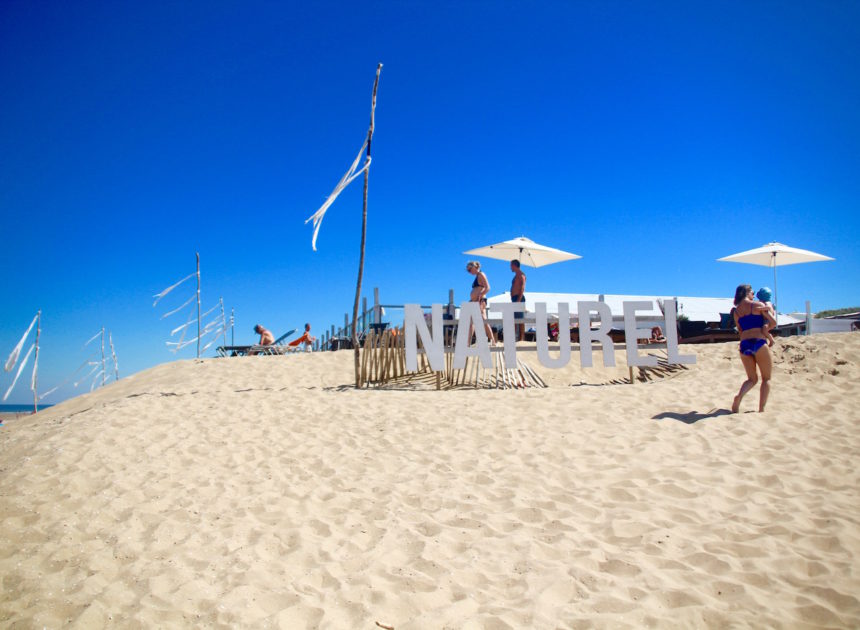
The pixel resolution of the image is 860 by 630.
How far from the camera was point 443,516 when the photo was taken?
3471mm

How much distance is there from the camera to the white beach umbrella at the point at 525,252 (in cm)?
1135

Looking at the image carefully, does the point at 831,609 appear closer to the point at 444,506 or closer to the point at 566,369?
the point at 444,506

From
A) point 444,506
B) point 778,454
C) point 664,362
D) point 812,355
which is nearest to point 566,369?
point 664,362

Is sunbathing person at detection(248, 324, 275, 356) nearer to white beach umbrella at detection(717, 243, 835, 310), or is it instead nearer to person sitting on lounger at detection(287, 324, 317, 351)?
person sitting on lounger at detection(287, 324, 317, 351)

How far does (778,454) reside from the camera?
14.1 ft

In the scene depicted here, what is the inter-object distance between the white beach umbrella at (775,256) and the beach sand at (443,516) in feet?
21.8

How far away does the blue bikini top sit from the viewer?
546 centimetres

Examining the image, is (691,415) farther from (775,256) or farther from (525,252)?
(775,256)

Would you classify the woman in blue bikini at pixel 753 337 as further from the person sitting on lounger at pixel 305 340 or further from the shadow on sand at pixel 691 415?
the person sitting on lounger at pixel 305 340

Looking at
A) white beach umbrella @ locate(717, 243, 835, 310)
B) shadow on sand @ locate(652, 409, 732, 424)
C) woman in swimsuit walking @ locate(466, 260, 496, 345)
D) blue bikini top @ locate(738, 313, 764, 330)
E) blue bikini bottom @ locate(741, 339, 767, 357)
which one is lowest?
shadow on sand @ locate(652, 409, 732, 424)

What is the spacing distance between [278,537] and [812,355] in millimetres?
8615

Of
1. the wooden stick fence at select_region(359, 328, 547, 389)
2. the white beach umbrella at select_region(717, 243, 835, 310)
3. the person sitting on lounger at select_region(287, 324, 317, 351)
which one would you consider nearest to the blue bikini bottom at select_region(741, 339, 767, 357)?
the wooden stick fence at select_region(359, 328, 547, 389)

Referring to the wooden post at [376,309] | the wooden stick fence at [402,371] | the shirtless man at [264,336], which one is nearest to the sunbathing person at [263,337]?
the shirtless man at [264,336]

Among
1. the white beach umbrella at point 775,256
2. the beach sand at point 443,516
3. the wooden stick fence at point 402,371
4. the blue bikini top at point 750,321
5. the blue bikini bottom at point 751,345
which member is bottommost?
the beach sand at point 443,516
